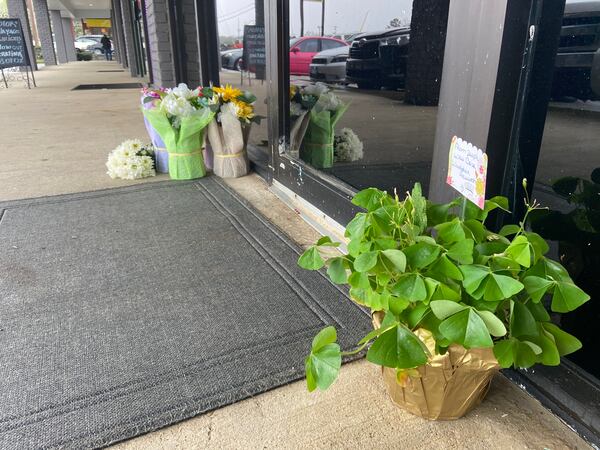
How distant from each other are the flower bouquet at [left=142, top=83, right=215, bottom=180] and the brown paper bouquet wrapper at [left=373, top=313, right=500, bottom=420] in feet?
6.95

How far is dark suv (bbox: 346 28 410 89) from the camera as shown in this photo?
5.65 ft

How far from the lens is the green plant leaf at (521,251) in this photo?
85 cm

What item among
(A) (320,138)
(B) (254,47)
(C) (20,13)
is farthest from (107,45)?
(A) (320,138)

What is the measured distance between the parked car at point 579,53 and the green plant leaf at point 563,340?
0.52 metres

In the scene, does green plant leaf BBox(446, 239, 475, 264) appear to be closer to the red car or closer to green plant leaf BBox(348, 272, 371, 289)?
green plant leaf BBox(348, 272, 371, 289)

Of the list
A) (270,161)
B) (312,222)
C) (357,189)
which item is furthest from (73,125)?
(357,189)

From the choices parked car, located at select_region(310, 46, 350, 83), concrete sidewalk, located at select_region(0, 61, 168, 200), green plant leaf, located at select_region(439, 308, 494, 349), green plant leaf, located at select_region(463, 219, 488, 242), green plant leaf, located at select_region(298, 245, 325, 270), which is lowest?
concrete sidewalk, located at select_region(0, 61, 168, 200)

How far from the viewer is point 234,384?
1274 millimetres

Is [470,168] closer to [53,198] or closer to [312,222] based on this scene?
[312,222]

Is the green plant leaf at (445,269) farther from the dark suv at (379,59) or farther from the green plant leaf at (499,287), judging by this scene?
the dark suv at (379,59)

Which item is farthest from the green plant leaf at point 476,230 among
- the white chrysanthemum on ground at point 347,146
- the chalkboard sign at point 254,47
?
the chalkboard sign at point 254,47

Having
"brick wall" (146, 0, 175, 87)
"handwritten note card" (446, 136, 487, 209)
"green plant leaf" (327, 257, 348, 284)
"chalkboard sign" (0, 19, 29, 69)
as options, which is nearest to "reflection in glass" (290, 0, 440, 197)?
"handwritten note card" (446, 136, 487, 209)

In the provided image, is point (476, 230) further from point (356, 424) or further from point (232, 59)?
point (232, 59)

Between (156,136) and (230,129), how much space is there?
57cm
